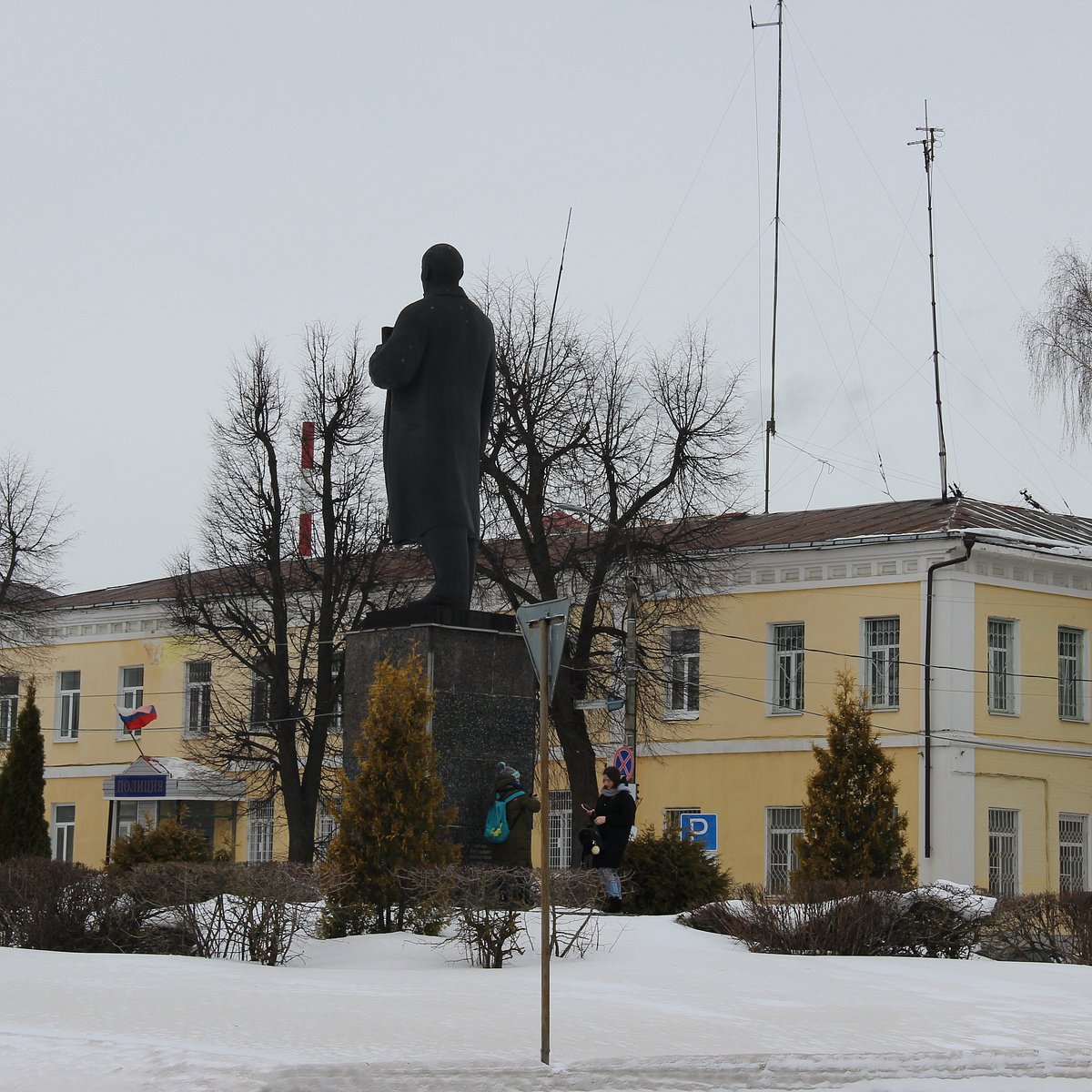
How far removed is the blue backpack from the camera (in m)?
14.1

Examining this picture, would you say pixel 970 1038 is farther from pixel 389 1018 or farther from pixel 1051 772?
pixel 1051 772

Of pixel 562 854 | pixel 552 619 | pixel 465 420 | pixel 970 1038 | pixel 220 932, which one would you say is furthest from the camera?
pixel 562 854

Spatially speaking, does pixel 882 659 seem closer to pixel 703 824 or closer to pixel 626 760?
pixel 703 824

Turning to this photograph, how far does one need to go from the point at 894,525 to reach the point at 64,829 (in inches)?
817

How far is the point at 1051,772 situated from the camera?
32.7 m

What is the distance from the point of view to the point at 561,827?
3547cm

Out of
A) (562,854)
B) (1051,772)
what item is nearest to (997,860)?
(1051,772)

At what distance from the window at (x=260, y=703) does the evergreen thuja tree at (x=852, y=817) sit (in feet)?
51.0

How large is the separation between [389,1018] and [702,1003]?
206 cm

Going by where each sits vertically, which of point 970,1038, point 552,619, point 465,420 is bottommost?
point 970,1038

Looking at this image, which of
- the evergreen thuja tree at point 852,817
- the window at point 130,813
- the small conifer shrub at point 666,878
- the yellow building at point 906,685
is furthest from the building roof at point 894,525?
the small conifer shrub at point 666,878

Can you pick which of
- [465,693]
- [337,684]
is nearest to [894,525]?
[337,684]

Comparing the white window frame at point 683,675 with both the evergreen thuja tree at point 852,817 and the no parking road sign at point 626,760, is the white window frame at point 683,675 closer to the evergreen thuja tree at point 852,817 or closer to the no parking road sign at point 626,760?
the no parking road sign at point 626,760

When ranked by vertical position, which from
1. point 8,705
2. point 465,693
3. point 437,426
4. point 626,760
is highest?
point 437,426
